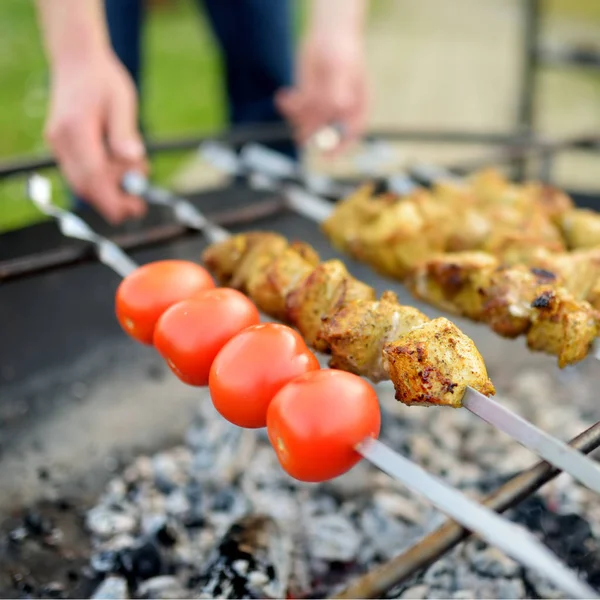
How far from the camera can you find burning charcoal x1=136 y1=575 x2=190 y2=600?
6.26 ft

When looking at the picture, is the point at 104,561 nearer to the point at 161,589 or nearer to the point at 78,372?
the point at 161,589

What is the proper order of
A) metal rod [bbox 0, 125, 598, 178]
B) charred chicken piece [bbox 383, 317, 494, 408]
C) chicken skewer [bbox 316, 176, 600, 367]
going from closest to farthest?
charred chicken piece [bbox 383, 317, 494, 408] → chicken skewer [bbox 316, 176, 600, 367] → metal rod [bbox 0, 125, 598, 178]

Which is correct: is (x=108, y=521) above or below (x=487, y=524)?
below

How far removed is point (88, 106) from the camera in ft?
7.50

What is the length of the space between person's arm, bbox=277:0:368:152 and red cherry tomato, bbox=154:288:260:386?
166 cm

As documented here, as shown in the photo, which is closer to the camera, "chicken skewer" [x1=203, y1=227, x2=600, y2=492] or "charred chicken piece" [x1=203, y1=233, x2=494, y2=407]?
"chicken skewer" [x1=203, y1=227, x2=600, y2=492]

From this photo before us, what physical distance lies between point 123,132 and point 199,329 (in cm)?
99

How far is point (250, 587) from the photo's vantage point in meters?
1.86

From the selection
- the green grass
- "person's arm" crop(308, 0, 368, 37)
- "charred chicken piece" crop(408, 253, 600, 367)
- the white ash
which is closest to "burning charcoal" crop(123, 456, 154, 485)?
the white ash

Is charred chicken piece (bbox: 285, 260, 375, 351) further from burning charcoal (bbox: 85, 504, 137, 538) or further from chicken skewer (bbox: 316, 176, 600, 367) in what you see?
burning charcoal (bbox: 85, 504, 137, 538)

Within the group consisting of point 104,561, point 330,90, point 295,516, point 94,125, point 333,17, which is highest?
point 333,17

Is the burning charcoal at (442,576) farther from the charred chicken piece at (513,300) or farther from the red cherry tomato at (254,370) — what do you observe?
the red cherry tomato at (254,370)

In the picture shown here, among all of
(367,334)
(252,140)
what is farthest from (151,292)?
(252,140)

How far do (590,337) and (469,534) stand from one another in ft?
2.40
